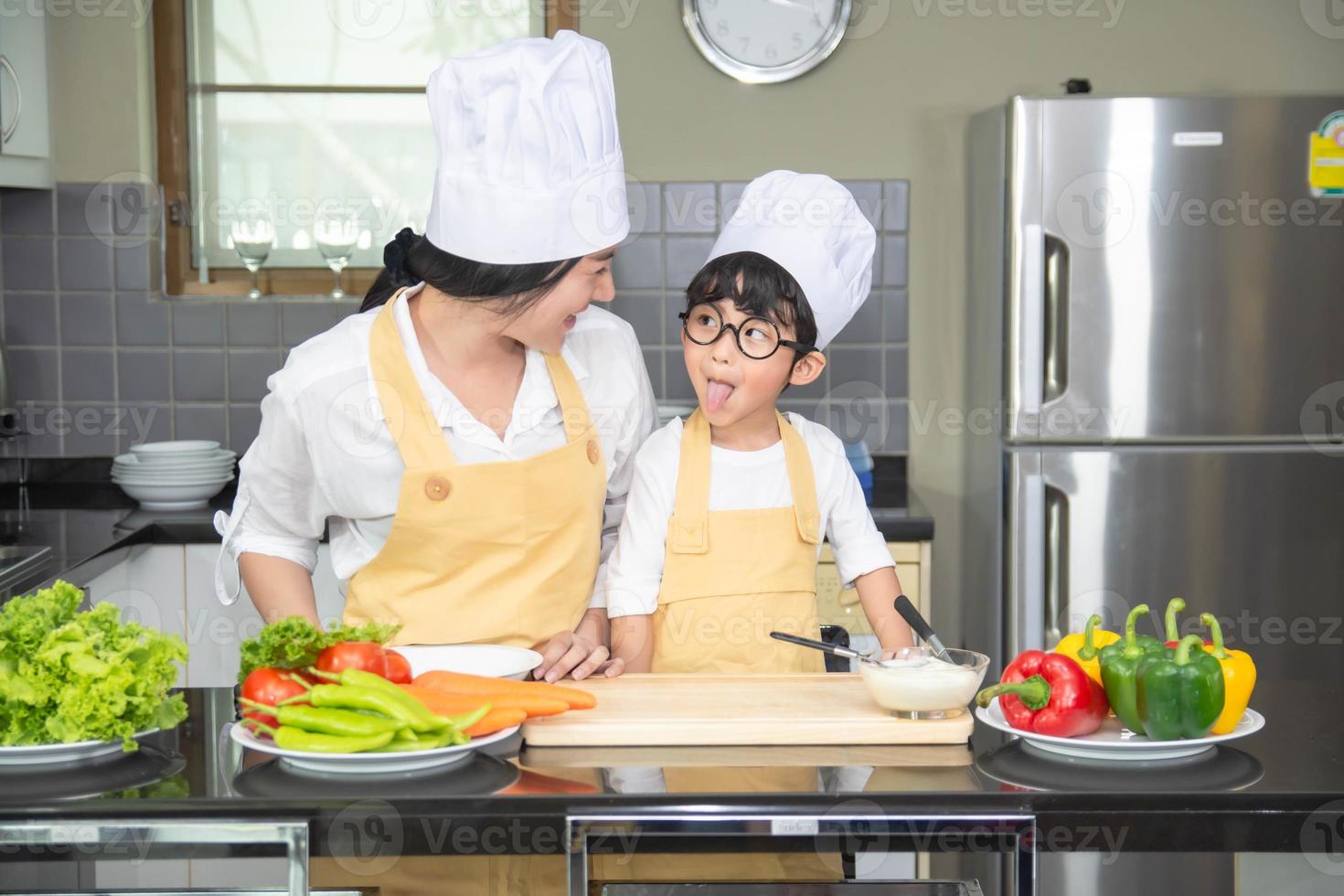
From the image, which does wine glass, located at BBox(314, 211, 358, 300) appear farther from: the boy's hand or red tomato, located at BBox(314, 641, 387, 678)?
red tomato, located at BBox(314, 641, 387, 678)

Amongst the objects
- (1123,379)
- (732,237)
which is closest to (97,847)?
(732,237)

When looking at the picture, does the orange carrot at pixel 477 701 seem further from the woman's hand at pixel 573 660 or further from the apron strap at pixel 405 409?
the apron strap at pixel 405 409

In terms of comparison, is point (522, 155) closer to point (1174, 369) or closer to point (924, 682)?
point (924, 682)

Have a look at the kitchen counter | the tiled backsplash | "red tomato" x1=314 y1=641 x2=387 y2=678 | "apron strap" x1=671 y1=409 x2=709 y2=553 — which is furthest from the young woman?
the tiled backsplash

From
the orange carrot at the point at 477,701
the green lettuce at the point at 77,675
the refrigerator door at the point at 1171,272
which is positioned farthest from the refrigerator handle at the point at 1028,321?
the green lettuce at the point at 77,675

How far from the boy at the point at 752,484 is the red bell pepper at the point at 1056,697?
0.50 m

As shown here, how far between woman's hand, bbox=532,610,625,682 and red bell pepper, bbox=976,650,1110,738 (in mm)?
479

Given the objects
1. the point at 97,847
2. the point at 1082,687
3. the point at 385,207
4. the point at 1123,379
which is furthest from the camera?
the point at 385,207

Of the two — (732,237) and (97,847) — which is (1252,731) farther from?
(97,847)

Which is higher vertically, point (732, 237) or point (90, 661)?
point (732, 237)

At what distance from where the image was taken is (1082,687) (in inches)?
51.2

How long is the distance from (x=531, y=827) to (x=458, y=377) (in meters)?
0.75

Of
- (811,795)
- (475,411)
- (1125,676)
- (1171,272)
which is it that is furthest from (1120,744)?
(1171,272)

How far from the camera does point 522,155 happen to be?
1689 mm
